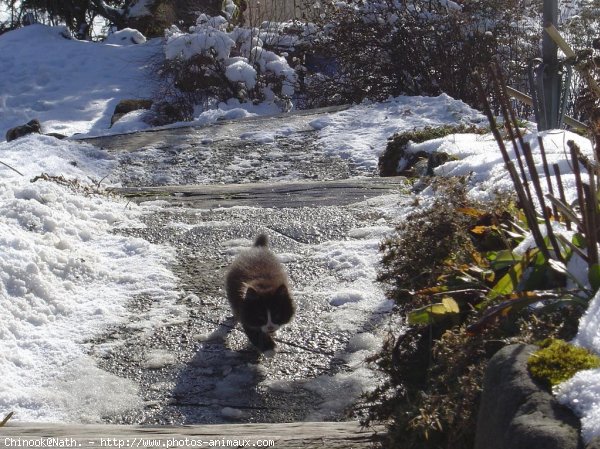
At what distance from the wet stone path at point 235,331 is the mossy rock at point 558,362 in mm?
1021

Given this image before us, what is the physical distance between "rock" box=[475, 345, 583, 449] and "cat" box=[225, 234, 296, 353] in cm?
233

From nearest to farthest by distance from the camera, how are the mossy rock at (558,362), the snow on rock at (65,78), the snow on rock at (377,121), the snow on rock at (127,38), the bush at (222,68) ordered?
the mossy rock at (558,362), the snow on rock at (377,121), the bush at (222,68), the snow on rock at (65,78), the snow on rock at (127,38)

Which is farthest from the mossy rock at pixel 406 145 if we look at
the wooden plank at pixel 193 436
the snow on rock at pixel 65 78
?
the snow on rock at pixel 65 78

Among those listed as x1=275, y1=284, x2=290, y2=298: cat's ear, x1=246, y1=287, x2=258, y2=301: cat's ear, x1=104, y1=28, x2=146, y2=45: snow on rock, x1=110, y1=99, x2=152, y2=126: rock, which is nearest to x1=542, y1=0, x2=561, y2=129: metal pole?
x1=275, y1=284, x2=290, y2=298: cat's ear

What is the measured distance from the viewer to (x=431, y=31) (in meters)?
12.5

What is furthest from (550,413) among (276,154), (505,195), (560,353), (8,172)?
(276,154)

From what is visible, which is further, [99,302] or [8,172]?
[8,172]

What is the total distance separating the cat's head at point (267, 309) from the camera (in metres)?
4.54

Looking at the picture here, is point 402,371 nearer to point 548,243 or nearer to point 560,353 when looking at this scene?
point 548,243

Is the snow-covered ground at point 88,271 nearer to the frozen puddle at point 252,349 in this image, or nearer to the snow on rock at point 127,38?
the frozen puddle at point 252,349

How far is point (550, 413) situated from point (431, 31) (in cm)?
1110

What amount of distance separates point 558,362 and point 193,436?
1.53m

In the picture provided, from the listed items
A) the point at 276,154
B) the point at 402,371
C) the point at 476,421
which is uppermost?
the point at 476,421

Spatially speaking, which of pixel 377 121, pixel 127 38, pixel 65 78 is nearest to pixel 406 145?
pixel 377 121
